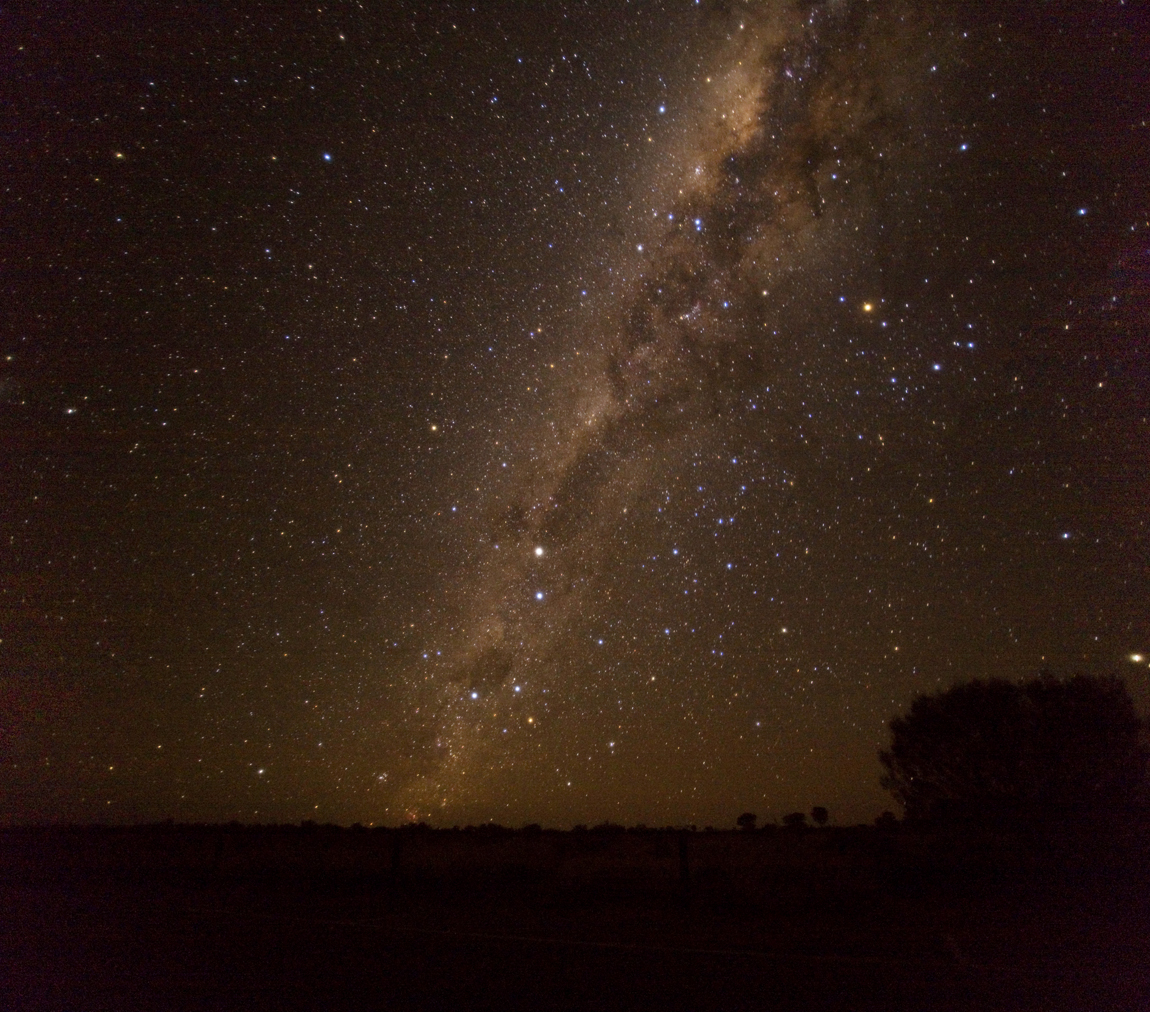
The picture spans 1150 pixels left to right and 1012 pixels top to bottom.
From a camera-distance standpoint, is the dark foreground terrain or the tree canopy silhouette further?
the tree canopy silhouette

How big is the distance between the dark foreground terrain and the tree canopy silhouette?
9944 millimetres

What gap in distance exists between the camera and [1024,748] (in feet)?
80.0

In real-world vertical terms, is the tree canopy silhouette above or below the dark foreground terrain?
above

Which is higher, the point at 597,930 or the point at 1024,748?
the point at 1024,748

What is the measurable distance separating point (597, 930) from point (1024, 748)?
20.5m

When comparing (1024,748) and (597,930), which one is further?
(1024,748)

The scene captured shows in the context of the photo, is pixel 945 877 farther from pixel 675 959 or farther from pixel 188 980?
pixel 188 980

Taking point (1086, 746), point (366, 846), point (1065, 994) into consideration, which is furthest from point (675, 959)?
point (1086, 746)

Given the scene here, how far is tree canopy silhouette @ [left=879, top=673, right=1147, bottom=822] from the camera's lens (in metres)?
23.3

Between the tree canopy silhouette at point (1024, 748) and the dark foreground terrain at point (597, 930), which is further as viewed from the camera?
the tree canopy silhouette at point (1024, 748)

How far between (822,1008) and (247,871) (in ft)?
46.7

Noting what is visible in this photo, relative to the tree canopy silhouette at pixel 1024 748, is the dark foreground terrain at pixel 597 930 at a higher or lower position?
lower

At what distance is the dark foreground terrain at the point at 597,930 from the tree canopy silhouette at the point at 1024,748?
9.94 metres

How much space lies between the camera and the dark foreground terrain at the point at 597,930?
621 centimetres
